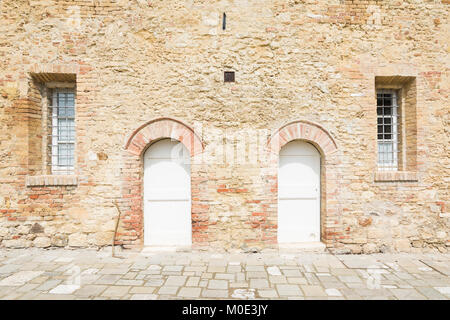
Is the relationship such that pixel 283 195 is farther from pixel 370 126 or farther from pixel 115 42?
pixel 115 42

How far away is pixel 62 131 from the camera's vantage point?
4.73 metres

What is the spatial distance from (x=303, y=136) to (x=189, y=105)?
2.24 m

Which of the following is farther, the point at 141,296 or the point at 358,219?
the point at 358,219

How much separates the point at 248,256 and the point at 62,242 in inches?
138

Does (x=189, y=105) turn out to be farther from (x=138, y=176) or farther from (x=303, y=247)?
(x=303, y=247)

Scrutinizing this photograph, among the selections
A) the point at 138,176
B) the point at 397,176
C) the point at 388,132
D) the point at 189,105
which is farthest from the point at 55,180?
the point at 388,132

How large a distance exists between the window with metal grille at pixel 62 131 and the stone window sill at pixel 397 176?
240 inches

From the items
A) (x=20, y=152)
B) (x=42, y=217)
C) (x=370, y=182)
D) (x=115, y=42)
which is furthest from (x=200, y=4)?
(x=42, y=217)

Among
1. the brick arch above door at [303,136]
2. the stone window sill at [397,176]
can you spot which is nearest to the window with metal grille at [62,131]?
the brick arch above door at [303,136]

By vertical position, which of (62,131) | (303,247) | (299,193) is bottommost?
(303,247)

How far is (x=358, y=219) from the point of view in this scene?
4.39 m

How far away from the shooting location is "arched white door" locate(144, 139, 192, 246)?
4.57 meters

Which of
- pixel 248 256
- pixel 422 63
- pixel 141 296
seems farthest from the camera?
pixel 422 63

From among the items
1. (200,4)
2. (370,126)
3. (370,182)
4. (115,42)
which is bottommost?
(370,182)
